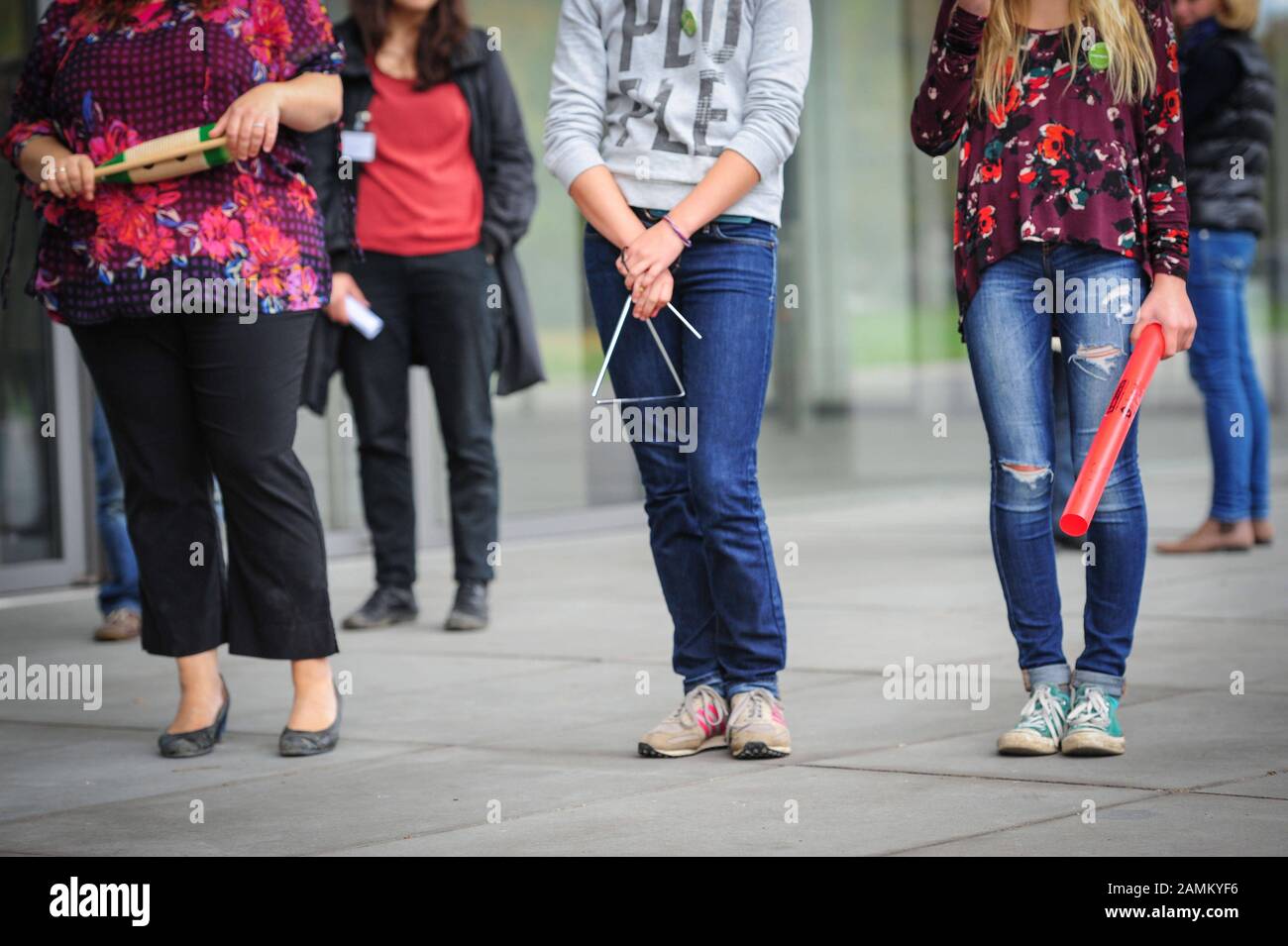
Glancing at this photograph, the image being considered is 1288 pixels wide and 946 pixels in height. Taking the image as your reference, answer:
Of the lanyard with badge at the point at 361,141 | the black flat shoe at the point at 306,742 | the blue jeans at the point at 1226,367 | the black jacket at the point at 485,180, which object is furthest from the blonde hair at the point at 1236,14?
the black flat shoe at the point at 306,742

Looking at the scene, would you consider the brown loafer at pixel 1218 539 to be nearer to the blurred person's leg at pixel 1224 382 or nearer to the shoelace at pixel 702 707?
the blurred person's leg at pixel 1224 382

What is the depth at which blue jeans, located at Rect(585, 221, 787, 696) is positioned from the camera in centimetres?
395

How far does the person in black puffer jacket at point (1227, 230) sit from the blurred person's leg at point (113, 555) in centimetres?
375

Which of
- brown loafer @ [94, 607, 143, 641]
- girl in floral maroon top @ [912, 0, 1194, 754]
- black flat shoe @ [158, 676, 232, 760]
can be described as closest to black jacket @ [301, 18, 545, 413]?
brown loafer @ [94, 607, 143, 641]

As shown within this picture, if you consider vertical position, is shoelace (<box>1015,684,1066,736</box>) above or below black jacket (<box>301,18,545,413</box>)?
below

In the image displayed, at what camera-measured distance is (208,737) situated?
14.2 feet

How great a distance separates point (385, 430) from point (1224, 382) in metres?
3.16

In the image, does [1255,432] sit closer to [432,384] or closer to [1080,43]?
[432,384]

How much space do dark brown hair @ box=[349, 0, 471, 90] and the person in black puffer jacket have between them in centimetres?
265

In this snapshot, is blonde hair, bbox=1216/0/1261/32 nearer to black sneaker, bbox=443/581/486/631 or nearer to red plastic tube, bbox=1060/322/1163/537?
black sneaker, bbox=443/581/486/631

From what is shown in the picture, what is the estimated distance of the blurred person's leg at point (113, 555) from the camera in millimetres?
6105

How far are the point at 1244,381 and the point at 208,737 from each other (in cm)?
450

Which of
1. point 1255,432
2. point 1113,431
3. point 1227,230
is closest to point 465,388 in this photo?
point 1113,431
